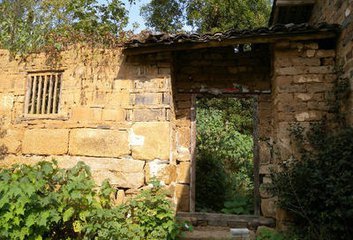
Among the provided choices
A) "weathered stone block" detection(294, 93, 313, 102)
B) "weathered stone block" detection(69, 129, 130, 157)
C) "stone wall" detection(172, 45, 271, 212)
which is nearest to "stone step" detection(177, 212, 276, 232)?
"stone wall" detection(172, 45, 271, 212)

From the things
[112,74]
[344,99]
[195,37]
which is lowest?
[344,99]

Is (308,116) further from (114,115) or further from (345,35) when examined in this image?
(114,115)

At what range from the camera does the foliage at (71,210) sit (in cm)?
387

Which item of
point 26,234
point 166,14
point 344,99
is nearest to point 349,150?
point 344,99

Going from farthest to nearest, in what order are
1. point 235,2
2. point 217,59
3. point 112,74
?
point 235,2 < point 217,59 < point 112,74

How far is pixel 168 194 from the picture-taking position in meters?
4.67

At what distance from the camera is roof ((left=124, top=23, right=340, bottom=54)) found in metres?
4.65

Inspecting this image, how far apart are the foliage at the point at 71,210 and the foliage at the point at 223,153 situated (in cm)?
237

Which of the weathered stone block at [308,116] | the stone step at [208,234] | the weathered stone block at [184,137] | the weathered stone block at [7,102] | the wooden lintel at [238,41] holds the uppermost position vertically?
the wooden lintel at [238,41]

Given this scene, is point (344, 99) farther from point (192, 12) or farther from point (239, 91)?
point (192, 12)

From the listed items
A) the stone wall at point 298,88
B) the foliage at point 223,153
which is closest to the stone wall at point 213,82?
the stone wall at point 298,88

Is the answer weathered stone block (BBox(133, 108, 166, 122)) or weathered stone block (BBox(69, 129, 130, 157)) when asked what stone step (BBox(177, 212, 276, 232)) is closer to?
weathered stone block (BBox(69, 129, 130, 157))

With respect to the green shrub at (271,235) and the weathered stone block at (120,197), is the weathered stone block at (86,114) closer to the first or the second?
the weathered stone block at (120,197)

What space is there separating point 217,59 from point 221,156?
4.16 metres
